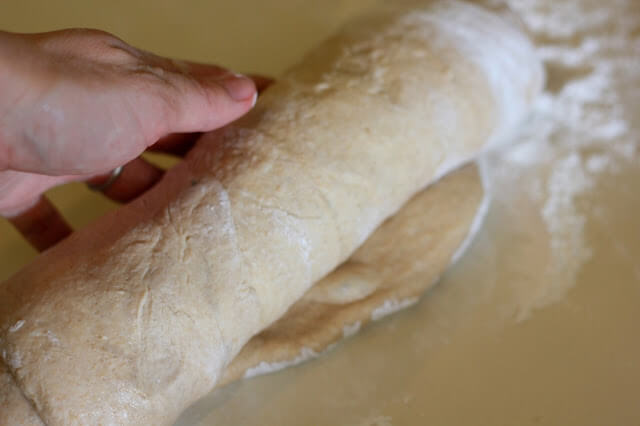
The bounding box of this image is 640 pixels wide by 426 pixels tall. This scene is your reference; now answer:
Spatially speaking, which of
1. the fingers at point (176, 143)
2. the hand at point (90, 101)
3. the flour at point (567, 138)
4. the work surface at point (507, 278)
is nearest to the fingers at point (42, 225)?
the work surface at point (507, 278)

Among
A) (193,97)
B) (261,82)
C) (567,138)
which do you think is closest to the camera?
(193,97)

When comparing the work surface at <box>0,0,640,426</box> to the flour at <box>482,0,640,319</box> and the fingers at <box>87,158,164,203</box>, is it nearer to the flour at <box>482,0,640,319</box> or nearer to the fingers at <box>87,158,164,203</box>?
the flour at <box>482,0,640,319</box>

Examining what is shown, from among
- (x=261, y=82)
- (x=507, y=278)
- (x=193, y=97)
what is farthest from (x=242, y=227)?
(x=507, y=278)

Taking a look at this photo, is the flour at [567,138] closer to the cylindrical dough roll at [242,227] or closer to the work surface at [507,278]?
the work surface at [507,278]

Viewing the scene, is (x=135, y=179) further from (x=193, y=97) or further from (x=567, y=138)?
(x=567, y=138)

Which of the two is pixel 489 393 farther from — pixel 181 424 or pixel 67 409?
pixel 67 409

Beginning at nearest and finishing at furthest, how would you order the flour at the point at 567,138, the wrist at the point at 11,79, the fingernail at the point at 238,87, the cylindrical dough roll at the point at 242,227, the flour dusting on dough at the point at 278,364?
the wrist at the point at 11,79 → the cylindrical dough roll at the point at 242,227 → the fingernail at the point at 238,87 → the flour dusting on dough at the point at 278,364 → the flour at the point at 567,138

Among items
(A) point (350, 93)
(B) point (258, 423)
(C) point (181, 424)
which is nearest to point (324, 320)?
(B) point (258, 423)
